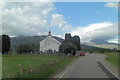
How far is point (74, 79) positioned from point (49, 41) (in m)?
75.9

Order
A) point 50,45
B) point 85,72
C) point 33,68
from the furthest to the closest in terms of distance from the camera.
A: point 50,45
point 85,72
point 33,68

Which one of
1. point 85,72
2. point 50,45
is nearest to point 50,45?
point 50,45

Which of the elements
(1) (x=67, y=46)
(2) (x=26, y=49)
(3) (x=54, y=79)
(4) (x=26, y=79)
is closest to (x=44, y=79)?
(3) (x=54, y=79)

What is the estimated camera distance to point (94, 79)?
498 inches

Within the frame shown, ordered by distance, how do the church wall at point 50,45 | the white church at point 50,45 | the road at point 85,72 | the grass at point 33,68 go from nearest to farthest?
the grass at point 33,68, the road at point 85,72, the white church at point 50,45, the church wall at point 50,45

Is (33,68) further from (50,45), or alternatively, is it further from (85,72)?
(50,45)

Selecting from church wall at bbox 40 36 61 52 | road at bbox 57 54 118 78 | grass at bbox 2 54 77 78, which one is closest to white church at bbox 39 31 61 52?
church wall at bbox 40 36 61 52

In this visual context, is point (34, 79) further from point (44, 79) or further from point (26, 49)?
point (26, 49)

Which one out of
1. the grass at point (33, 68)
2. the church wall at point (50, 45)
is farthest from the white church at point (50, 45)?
the grass at point (33, 68)

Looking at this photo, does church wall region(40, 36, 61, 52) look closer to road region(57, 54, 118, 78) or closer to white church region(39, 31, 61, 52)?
white church region(39, 31, 61, 52)

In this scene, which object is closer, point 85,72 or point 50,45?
point 85,72

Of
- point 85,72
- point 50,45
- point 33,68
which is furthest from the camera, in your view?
point 50,45

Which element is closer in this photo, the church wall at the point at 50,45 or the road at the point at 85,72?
the road at the point at 85,72

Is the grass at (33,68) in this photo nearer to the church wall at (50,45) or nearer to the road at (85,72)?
the road at (85,72)
